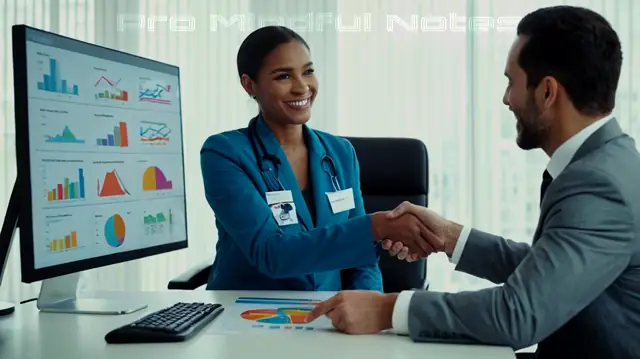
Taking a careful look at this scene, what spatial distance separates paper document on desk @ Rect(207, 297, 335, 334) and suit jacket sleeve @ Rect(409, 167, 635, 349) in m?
0.26

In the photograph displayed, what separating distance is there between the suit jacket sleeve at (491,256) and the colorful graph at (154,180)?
0.81 metres

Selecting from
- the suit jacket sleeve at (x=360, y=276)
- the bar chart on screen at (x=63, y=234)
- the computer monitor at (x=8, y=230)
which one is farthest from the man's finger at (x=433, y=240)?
the computer monitor at (x=8, y=230)

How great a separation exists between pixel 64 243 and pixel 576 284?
1063 millimetres

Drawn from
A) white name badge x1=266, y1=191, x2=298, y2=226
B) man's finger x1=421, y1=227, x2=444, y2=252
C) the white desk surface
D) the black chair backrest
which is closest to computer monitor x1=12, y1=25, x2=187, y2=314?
the white desk surface

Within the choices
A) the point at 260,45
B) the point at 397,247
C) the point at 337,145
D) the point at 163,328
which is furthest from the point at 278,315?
the point at 260,45

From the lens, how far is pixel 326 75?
3998mm

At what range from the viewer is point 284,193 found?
2.08m

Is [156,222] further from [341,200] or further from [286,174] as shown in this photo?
[341,200]

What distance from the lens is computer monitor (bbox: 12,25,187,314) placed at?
1.46 meters

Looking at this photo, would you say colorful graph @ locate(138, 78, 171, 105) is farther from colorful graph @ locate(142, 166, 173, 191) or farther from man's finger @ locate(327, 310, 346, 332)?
man's finger @ locate(327, 310, 346, 332)

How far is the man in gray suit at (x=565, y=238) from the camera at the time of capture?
130cm

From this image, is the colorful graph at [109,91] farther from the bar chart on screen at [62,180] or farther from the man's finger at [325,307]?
the man's finger at [325,307]

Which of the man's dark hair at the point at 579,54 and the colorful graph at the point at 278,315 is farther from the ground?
the man's dark hair at the point at 579,54

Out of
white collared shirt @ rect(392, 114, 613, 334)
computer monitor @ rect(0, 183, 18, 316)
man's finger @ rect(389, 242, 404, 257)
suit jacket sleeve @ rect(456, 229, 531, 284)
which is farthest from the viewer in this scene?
man's finger @ rect(389, 242, 404, 257)
